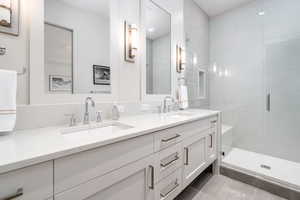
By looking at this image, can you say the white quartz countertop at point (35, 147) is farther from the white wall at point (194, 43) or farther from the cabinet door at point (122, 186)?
the white wall at point (194, 43)

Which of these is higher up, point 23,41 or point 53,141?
point 23,41

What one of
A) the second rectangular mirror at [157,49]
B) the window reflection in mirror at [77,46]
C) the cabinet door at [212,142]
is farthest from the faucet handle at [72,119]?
the cabinet door at [212,142]

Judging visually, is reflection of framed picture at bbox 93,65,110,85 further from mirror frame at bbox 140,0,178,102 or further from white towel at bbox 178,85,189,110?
white towel at bbox 178,85,189,110

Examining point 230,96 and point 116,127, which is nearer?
point 116,127

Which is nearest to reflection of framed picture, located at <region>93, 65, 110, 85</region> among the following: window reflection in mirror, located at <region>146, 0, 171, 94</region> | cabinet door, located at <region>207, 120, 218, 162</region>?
window reflection in mirror, located at <region>146, 0, 171, 94</region>

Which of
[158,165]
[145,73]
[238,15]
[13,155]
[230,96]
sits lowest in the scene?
[158,165]

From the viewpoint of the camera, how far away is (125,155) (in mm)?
787

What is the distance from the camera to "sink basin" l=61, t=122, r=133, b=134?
3.14ft

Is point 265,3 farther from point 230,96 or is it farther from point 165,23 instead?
point 165,23

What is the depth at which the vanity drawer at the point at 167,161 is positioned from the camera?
1006 millimetres

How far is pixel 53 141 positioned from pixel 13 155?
167 mm

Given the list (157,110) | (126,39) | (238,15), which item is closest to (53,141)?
(126,39)

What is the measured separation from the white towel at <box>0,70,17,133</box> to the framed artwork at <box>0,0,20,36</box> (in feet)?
0.89

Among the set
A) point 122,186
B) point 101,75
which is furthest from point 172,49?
point 122,186
